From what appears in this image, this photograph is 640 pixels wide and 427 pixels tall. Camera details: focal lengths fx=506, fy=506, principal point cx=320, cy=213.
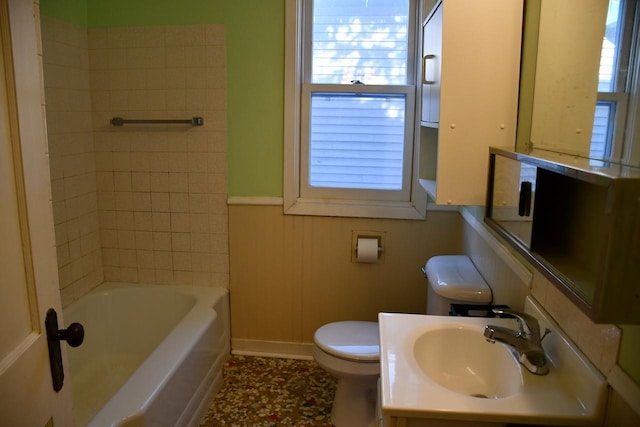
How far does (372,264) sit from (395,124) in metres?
0.76

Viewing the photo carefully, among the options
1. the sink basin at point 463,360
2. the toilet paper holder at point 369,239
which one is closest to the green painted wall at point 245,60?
the toilet paper holder at point 369,239

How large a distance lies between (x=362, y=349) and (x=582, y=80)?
1401mm

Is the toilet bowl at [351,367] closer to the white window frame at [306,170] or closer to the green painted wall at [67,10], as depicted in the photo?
the white window frame at [306,170]

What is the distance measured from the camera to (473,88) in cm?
172

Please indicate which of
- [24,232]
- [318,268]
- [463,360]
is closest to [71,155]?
[318,268]

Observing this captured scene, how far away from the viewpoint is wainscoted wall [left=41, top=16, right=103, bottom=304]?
2.48 metres

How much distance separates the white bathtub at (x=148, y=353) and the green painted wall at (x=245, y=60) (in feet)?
2.33

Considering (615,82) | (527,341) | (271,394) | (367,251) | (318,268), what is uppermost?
(615,82)

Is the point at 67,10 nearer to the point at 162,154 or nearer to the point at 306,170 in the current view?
the point at 162,154

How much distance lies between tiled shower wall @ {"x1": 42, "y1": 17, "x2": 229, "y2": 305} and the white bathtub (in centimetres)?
12

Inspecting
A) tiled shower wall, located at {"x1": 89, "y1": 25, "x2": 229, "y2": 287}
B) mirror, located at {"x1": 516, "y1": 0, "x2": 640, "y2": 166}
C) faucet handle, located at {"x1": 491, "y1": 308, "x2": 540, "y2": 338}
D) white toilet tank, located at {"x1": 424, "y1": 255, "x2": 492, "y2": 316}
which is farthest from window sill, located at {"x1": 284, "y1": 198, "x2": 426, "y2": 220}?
faucet handle, located at {"x1": 491, "y1": 308, "x2": 540, "y2": 338}

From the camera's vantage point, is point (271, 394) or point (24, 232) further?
point (271, 394)

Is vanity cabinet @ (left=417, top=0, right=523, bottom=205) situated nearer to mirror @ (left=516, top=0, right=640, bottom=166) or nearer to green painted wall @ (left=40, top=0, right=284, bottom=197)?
mirror @ (left=516, top=0, right=640, bottom=166)

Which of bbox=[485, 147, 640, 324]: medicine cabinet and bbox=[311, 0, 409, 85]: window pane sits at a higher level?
bbox=[311, 0, 409, 85]: window pane
